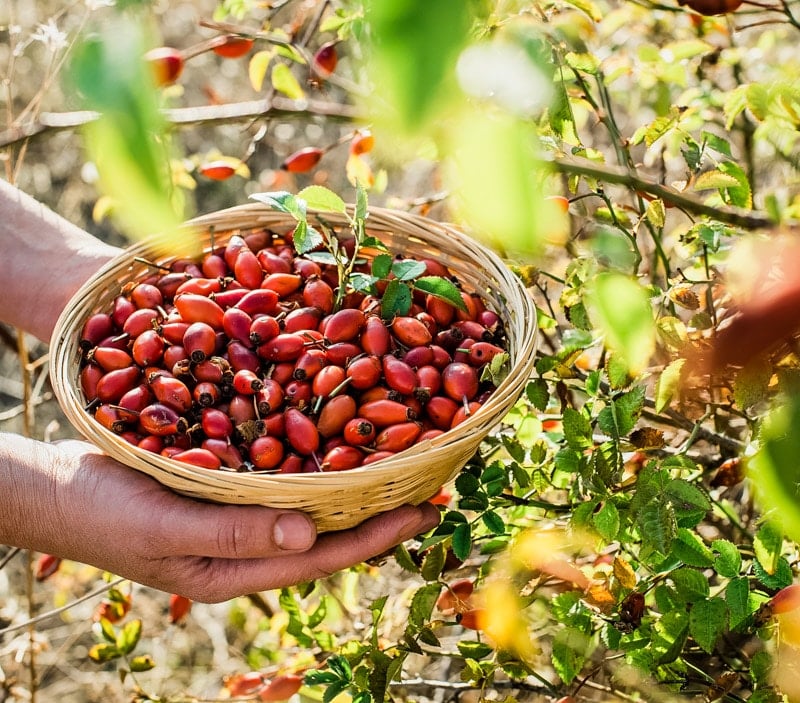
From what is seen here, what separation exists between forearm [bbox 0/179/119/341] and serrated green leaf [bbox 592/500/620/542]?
92 cm

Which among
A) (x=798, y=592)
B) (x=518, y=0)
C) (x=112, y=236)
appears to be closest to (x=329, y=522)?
(x=798, y=592)

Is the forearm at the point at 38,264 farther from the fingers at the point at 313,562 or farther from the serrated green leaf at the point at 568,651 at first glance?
the serrated green leaf at the point at 568,651

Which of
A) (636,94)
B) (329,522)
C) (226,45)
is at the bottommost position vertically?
(329,522)

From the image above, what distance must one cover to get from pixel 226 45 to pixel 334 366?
61 centimetres

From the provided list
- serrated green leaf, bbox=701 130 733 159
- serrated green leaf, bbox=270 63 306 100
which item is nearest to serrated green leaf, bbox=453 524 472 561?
serrated green leaf, bbox=701 130 733 159

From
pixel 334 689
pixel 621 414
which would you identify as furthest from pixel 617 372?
pixel 334 689

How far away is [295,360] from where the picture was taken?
111 cm

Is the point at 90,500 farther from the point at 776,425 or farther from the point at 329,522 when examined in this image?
the point at 776,425

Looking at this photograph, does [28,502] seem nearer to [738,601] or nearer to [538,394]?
[538,394]

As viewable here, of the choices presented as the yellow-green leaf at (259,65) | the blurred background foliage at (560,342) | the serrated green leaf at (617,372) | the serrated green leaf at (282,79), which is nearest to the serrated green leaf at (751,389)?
the blurred background foliage at (560,342)

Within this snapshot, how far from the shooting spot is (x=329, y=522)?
98cm

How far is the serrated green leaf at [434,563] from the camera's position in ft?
3.35

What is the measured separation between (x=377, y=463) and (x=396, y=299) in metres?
0.28

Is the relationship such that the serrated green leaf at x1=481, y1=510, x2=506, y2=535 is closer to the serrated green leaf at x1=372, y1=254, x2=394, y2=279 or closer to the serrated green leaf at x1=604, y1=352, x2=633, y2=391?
the serrated green leaf at x1=604, y1=352, x2=633, y2=391
